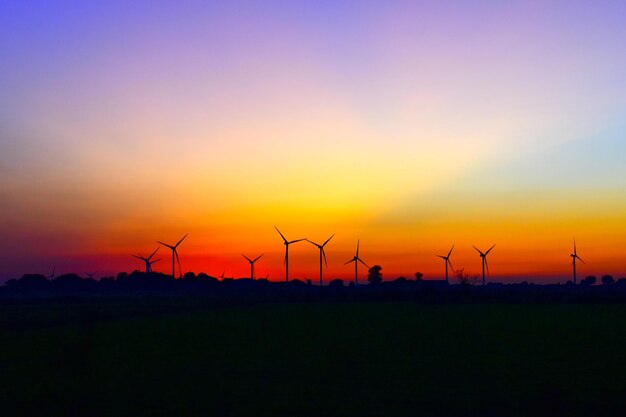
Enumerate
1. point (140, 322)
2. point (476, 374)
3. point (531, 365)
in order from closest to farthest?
point (476, 374) → point (531, 365) → point (140, 322)

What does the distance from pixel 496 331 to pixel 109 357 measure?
3096 centimetres

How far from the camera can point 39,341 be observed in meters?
53.3

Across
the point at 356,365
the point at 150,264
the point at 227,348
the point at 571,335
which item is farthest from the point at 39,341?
the point at 150,264

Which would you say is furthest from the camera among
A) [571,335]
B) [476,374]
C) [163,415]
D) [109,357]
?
[571,335]

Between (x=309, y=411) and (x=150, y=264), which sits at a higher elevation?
(x=150, y=264)

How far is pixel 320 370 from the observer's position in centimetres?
3600

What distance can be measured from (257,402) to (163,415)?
155 inches

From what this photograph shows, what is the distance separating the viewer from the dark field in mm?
27047

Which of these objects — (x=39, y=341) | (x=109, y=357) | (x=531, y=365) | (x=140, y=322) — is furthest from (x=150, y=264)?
(x=531, y=365)

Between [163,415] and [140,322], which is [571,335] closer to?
[163,415]

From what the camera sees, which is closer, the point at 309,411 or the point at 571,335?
the point at 309,411

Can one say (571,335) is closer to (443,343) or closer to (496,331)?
(496,331)

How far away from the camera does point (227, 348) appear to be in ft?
153

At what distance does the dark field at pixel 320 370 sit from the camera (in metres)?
27.0
